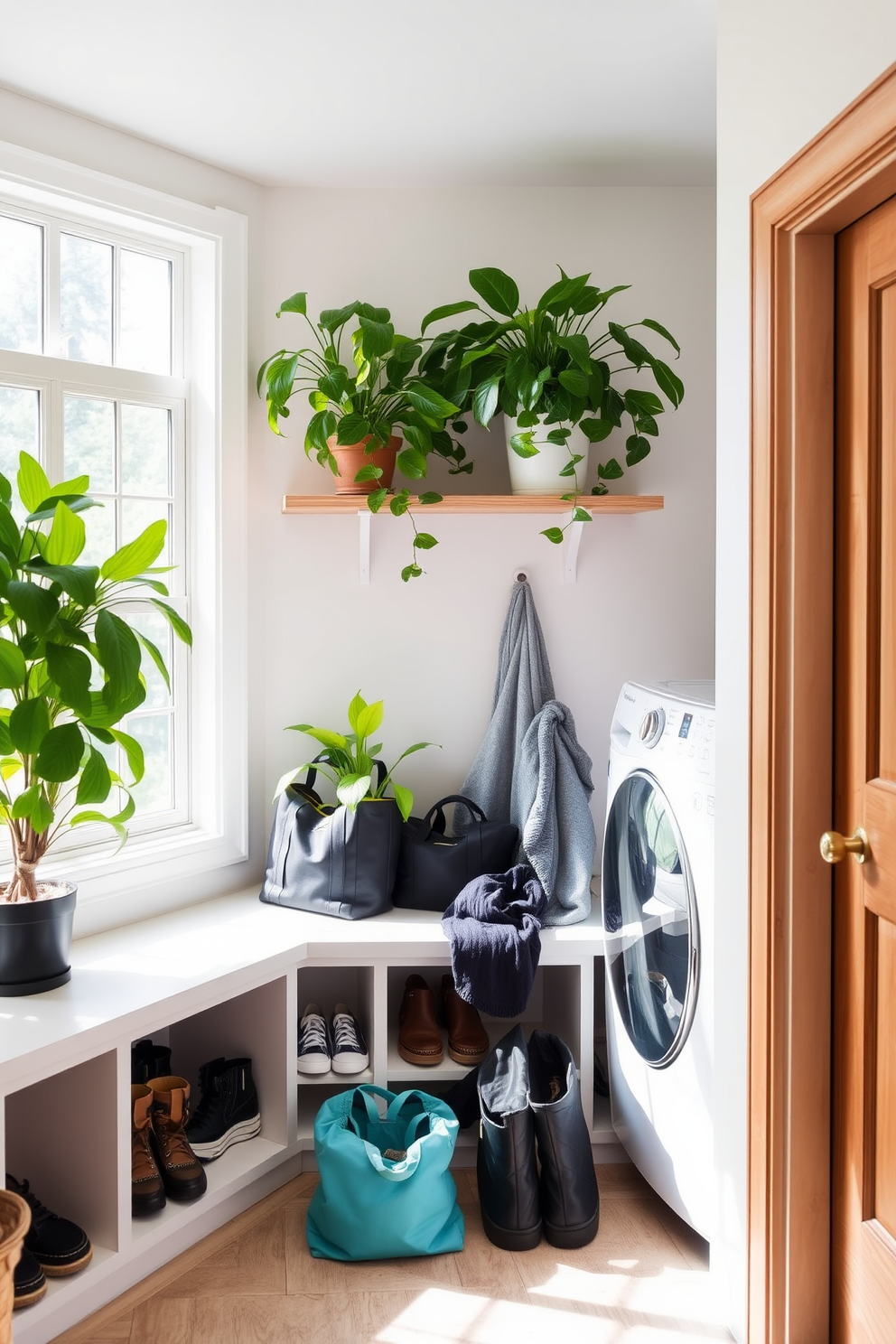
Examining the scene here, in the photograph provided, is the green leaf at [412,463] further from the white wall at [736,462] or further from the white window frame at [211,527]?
the white wall at [736,462]

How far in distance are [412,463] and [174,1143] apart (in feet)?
5.07

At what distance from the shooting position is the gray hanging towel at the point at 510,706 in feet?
8.75

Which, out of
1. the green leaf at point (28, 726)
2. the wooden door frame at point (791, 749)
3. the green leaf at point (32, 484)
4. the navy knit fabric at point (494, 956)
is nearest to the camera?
the wooden door frame at point (791, 749)

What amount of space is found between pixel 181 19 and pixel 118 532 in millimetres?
1100

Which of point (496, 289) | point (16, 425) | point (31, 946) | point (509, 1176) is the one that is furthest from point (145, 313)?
point (509, 1176)

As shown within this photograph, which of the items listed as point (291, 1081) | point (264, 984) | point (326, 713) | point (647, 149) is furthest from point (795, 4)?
point (291, 1081)

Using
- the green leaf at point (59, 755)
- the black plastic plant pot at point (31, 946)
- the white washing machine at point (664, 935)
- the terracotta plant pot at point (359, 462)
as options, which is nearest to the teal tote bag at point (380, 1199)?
the white washing machine at point (664, 935)

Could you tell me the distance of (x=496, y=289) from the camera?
2398 mm

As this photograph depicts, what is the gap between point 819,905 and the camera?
1.60 metres

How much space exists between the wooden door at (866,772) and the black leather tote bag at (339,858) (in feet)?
3.73

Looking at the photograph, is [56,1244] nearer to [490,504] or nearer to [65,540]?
[65,540]

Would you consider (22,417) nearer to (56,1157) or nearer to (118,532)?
(118,532)

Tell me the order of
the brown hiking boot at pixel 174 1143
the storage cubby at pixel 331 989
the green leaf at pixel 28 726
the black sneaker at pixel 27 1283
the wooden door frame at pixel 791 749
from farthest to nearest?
the storage cubby at pixel 331 989 → the brown hiking boot at pixel 174 1143 → the green leaf at pixel 28 726 → the black sneaker at pixel 27 1283 → the wooden door frame at pixel 791 749

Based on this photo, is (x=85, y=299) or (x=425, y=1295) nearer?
(x=425, y=1295)
